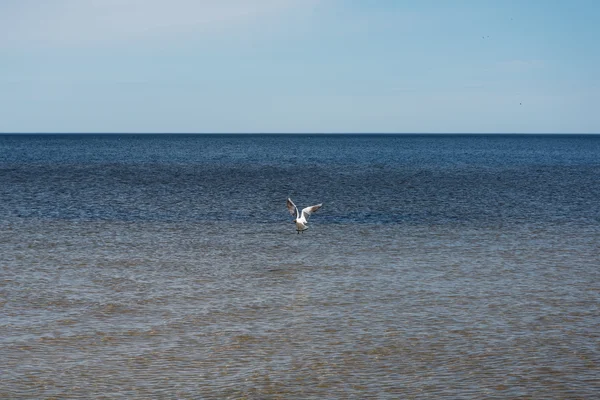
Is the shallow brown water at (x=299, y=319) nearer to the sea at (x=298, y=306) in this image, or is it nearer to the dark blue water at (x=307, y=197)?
the sea at (x=298, y=306)

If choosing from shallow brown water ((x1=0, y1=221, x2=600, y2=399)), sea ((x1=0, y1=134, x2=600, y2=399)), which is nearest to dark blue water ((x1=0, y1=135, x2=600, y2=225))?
sea ((x1=0, y1=134, x2=600, y2=399))

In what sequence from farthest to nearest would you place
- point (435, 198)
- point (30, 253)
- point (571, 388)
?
point (435, 198) < point (30, 253) < point (571, 388)

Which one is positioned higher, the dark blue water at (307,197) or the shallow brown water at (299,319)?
the dark blue water at (307,197)

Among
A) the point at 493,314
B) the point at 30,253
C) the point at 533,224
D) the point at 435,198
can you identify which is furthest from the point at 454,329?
the point at 435,198

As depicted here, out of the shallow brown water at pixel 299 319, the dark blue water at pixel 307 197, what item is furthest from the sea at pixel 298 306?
the dark blue water at pixel 307 197

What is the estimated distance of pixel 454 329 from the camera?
19.5m

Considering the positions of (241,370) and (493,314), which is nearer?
(241,370)

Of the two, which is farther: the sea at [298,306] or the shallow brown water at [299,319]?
the sea at [298,306]

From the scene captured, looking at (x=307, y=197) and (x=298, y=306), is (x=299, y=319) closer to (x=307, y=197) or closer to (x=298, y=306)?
(x=298, y=306)

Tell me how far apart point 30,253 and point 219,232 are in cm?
993

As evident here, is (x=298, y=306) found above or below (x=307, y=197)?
below

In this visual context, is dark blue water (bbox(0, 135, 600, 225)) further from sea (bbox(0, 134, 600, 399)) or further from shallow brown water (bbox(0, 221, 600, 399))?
shallow brown water (bbox(0, 221, 600, 399))

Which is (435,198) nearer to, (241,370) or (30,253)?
(30,253)

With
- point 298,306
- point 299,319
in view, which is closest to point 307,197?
point 298,306
